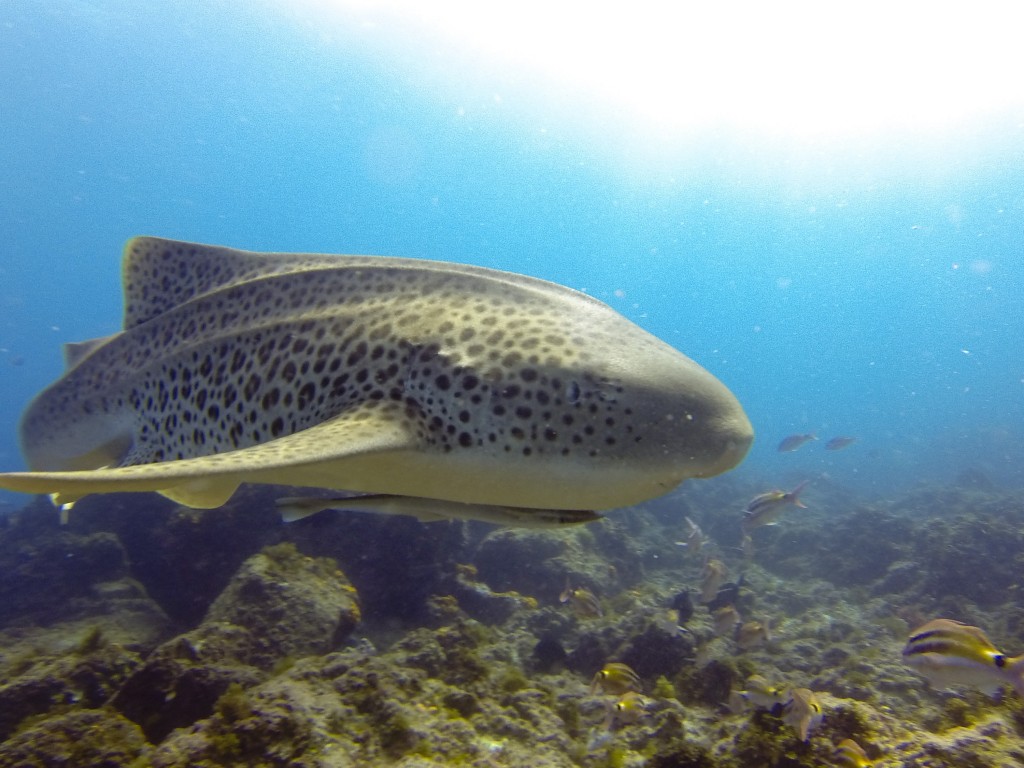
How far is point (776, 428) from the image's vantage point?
126 metres

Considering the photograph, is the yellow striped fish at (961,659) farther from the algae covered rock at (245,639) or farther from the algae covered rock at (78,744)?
the algae covered rock at (78,744)

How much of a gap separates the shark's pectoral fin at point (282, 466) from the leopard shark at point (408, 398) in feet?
0.04

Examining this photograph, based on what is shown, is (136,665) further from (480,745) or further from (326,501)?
(326,501)

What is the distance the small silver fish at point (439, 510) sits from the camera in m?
2.73

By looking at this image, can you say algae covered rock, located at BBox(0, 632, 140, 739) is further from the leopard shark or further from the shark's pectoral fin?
the shark's pectoral fin

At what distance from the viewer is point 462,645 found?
583 cm

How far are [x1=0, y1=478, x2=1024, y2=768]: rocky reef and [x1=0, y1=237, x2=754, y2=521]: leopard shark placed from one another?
5.46 ft

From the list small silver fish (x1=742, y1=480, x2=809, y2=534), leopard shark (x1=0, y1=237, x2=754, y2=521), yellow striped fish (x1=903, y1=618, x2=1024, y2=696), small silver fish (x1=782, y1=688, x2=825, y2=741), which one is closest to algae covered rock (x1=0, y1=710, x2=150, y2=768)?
leopard shark (x1=0, y1=237, x2=754, y2=521)

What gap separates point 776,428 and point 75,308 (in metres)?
182

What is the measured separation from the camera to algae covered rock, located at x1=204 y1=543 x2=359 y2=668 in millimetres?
6031

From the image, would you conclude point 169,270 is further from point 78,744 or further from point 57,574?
point 57,574

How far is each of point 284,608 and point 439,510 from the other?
4.53 metres

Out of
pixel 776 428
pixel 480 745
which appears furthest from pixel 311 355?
pixel 776 428

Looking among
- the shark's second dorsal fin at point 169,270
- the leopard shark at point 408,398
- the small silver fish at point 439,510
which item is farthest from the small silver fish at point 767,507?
the shark's second dorsal fin at point 169,270
